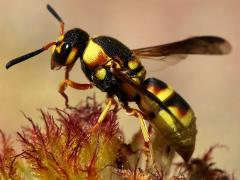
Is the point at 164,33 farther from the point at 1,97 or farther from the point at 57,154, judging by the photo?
the point at 57,154

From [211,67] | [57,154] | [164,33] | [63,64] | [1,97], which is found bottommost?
[57,154]

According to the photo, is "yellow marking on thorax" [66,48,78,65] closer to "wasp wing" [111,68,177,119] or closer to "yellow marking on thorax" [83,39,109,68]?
"yellow marking on thorax" [83,39,109,68]

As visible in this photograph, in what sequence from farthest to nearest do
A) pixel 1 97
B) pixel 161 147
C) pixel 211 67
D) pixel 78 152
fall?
pixel 211 67
pixel 1 97
pixel 161 147
pixel 78 152

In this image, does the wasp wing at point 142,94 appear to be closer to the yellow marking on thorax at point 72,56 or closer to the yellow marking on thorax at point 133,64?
the yellow marking on thorax at point 133,64

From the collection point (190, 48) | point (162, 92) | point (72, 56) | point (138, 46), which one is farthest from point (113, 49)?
point (138, 46)

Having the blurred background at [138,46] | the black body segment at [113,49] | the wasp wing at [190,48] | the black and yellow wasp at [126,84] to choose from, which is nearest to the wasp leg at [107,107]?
the black and yellow wasp at [126,84]

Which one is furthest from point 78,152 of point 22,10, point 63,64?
point 22,10

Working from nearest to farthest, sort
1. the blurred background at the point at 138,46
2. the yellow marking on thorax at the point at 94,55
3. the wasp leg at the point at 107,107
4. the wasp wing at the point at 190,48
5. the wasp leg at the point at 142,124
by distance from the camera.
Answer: the wasp leg at the point at 107,107
the wasp leg at the point at 142,124
the yellow marking on thorax at the point at 94,55
the wasp wing at the point at 190,48
the blurred background at the point at 138,46
